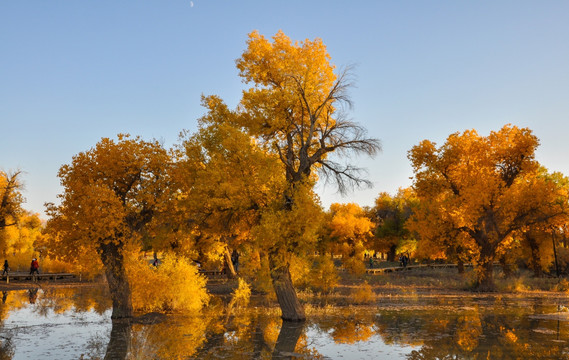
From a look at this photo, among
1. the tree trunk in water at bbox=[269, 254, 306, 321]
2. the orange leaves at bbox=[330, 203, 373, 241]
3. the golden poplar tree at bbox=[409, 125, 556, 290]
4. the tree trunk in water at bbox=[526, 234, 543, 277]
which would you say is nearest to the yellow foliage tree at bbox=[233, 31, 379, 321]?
the tree trunk in water at bbox=[269, 254, 306, 321]

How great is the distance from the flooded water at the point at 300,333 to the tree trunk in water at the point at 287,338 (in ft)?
0.09

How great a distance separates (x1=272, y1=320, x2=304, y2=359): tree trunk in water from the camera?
1287 cm

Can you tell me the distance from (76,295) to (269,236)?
17.3 meters

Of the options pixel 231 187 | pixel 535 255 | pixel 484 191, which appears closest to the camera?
pixel 231 187

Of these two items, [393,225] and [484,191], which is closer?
[484,191]

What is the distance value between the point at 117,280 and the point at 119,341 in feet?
16.5

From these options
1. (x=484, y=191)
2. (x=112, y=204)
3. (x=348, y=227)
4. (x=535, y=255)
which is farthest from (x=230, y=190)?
(x=348, y=227)

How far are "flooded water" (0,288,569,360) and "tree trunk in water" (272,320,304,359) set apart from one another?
0.09 ft

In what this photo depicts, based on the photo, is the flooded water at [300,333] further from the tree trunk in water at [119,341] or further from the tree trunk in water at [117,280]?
the tree trunk in water at [117,280]

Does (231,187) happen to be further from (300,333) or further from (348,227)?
(348,227)

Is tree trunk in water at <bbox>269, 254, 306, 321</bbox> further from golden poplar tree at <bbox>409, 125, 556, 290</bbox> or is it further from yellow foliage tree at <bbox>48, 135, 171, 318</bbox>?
golden poplar tree at <bbox>409, 125, 556, 290</bbox>

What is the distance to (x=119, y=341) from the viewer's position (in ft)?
46.9

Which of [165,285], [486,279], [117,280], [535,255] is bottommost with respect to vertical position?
[486,279]

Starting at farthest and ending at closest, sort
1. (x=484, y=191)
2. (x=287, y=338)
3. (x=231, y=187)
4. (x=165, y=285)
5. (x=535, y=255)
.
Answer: (x=535, y=255) < (x=484, y=191) < (x=165, y=285) < (x=231, y=187) < (x=287, y=338)
